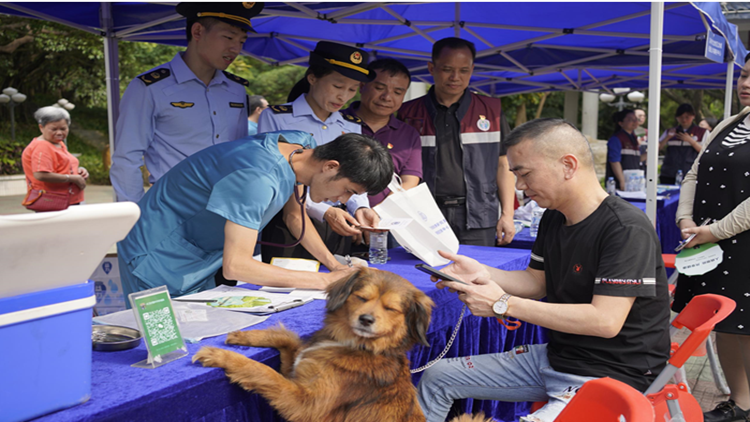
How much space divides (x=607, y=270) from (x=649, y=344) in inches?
12.7

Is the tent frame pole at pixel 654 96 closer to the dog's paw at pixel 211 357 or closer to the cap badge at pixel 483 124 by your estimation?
the cap badge at pixel 483 124

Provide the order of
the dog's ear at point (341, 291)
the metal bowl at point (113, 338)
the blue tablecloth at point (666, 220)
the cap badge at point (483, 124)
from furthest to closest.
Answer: the blue tablecloth at point (666, 220) → the cap badge at point (483, 124) → the dog's ear at point (341, 291) → the metal bowl at point (113, 338)

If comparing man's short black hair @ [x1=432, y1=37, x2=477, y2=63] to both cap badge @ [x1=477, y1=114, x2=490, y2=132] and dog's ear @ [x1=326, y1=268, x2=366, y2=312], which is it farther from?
dog's ear @ [x1=326, y1=268, x2=366, y2=312]

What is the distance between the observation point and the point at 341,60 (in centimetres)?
327

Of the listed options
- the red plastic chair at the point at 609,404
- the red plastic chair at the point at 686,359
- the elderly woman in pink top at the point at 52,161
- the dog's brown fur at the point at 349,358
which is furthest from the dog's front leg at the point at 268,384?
the elderly woman in pink top at the point at 52,161

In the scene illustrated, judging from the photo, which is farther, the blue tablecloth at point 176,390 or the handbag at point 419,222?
the handbag at point 419,222

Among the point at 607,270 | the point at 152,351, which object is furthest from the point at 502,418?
the point at 152,351

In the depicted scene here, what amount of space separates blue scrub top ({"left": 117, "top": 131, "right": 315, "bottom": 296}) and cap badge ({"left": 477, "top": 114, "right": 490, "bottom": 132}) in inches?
76.1

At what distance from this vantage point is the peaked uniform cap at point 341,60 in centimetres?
327

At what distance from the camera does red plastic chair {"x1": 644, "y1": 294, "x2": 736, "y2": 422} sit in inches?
70.6

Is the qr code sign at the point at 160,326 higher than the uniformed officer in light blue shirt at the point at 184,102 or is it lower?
lower

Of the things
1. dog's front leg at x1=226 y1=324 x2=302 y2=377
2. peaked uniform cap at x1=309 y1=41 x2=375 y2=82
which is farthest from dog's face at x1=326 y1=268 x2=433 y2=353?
peaked uniform cap at x1=309 y1=41 x2=375 y2=82

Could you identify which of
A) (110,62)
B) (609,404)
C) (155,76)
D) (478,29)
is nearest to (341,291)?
(609,404)

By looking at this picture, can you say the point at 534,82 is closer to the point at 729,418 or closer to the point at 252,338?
the point at 729,418
